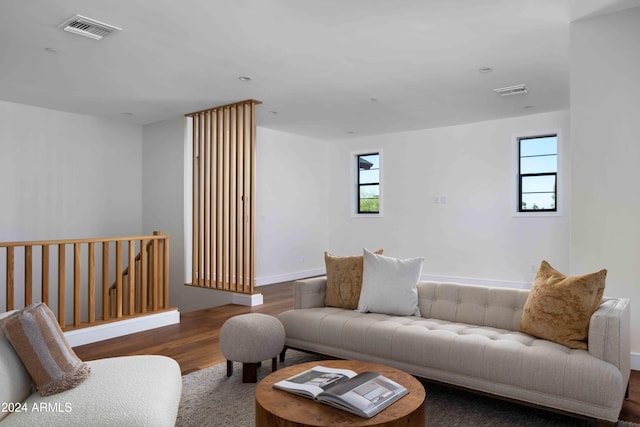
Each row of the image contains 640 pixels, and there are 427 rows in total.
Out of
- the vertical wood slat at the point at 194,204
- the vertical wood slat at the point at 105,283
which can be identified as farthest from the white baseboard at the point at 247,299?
the vertical wood slat at the point at 105,283

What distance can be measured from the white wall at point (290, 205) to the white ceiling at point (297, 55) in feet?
5.14

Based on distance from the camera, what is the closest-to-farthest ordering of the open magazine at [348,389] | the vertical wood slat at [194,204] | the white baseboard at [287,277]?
the open magazine at [348,389] → the vertical wood slat at [194,204] → the white baseboard at [287,277]

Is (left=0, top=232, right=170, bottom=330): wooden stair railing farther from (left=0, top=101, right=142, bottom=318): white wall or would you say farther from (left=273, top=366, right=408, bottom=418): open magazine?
(left=273, top=366, right=408, bottom=418): open magazine

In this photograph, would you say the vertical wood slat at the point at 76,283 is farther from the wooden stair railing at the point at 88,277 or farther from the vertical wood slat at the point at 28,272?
the vertical wood slat at the point at 28,272

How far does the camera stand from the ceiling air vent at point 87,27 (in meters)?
3.25

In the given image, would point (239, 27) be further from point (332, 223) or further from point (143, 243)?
point (332, 223)

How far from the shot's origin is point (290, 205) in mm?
8000

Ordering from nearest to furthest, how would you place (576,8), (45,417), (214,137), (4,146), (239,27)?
(45,417)
(576,8)
(239,27)
(4,146)
(214,137)

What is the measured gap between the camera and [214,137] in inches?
257

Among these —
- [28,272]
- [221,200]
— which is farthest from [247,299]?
[28,272]

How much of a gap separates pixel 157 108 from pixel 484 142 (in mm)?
4827

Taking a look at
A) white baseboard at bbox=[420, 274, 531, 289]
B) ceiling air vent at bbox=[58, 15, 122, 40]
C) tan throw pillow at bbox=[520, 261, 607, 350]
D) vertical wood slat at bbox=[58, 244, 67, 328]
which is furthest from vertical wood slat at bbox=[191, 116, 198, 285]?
tan throw pillow at bbox=[520, 261, 607, 350]

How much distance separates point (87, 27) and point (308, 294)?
2.65m

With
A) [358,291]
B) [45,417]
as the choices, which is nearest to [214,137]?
[358,291]
